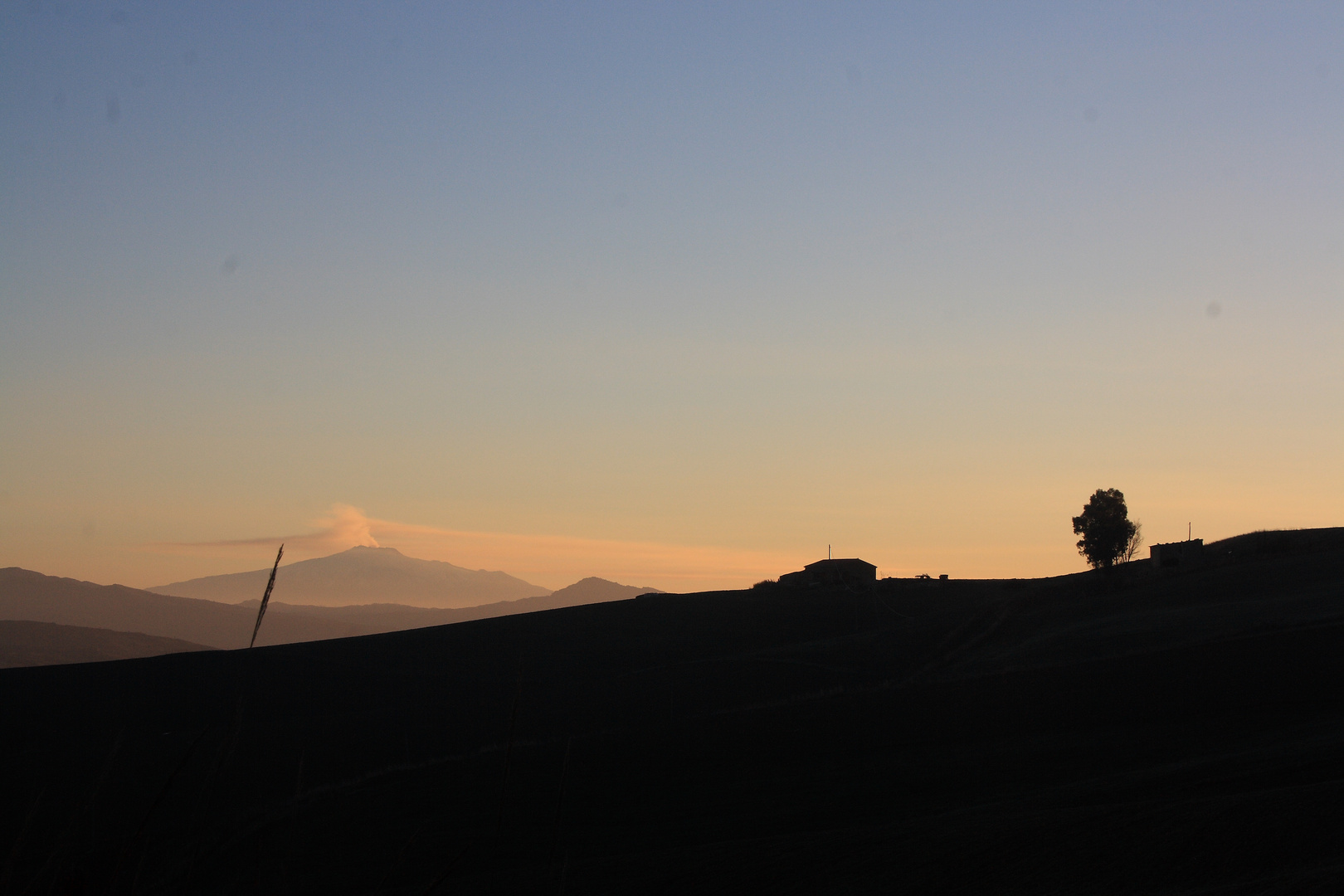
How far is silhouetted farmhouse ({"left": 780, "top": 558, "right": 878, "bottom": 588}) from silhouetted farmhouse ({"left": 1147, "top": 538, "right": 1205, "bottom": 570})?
23.2 metres

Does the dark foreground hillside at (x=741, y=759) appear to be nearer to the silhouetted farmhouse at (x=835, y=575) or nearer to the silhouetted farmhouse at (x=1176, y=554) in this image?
the silhouetted farmhouse at (x=1176, y=554)

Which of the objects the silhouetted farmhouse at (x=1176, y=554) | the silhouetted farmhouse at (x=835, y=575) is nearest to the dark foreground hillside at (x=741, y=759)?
the silhouetted farmhouse at (x=1176, y=554)

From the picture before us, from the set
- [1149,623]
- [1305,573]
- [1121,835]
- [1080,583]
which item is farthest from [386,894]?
[1080,583]

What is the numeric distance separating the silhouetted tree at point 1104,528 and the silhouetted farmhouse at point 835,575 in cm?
2703

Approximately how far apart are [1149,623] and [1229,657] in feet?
56.9

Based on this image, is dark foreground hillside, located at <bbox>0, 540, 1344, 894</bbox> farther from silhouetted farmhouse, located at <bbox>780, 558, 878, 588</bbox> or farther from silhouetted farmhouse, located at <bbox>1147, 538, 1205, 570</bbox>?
silhouetted farmhouse, located at <bbox>780, 558, 878, 588</bbox>

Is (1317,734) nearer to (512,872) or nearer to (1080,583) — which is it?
(512,872)

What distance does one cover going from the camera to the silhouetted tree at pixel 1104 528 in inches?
4304

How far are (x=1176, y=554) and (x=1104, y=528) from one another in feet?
70.5

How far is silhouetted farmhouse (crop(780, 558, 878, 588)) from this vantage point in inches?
3770

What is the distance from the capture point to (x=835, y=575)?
97.2 metres

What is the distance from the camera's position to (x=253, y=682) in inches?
2522

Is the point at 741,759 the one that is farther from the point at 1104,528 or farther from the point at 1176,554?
the point at 1104,528

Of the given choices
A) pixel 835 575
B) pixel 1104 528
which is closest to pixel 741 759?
pixel 835 575
